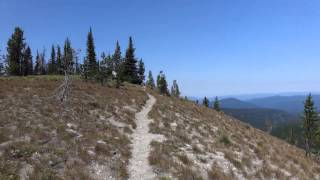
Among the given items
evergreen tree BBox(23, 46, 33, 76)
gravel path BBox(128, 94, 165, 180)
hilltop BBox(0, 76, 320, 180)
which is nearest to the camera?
hilltop BBox(0, 76, 320, 180)

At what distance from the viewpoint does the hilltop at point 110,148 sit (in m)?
14.4

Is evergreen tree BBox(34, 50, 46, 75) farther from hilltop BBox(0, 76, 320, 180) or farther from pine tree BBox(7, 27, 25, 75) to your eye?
hilltop BBox(0, 76, 320, 180)

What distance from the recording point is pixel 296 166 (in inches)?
907

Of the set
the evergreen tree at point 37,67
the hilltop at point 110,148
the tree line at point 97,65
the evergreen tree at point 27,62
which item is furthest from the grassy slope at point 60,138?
the evergreen tree at point 37,67

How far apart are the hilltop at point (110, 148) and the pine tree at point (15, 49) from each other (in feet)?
174

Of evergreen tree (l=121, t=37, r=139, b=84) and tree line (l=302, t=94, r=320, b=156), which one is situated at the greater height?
evergreen tree (l=121, t=37, r=139, b=84)

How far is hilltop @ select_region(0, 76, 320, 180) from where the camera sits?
47.2 feet

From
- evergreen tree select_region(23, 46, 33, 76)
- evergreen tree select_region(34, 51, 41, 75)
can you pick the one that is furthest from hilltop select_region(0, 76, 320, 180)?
evergreen tree select_region(34, 51, 41, 75)

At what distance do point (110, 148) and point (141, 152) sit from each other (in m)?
1.87

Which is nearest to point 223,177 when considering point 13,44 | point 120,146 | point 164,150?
point 164,150

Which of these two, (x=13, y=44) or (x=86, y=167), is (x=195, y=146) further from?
(x=13, y=44)

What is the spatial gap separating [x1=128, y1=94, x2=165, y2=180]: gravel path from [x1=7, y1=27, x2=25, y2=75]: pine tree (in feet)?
203

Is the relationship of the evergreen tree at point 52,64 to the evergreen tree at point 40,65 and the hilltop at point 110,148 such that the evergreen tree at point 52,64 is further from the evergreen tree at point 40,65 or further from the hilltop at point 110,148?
the hilltop at point 110,148

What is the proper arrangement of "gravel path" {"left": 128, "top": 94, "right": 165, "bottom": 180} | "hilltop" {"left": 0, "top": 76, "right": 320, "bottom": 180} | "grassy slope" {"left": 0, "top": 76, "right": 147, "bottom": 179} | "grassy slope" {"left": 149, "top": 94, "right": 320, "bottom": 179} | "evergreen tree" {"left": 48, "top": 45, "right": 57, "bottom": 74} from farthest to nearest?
"evergreen tree" {"left": 48, "top": 45, "right": 57, "bottom": 74}
"grassy slope" {"left": 149, "top": 94, "right": 320, "bottom": 179}
"gravel path" {"left": 128, "top": 94, "right": 165, "bottom": 180}
"hilltop" {"left": 0, "top": 76, "right": 320, "bottom": 180}
"grassy slope" {"left": 0, "top": 76, "right": 147, "bottom": 179}
